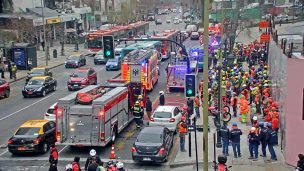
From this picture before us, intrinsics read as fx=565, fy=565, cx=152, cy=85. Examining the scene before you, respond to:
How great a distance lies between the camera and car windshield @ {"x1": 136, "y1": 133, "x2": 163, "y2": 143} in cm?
2248

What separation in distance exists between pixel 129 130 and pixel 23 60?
29.2 meters

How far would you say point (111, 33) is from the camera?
70.4 m

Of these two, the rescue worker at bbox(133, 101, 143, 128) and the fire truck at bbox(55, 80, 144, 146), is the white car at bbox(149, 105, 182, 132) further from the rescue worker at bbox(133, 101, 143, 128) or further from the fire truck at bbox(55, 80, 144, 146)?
the fire truck at bbox(55, 80, 144, 146)

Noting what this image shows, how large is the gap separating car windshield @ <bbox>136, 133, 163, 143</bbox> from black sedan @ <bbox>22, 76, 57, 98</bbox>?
59.1ft

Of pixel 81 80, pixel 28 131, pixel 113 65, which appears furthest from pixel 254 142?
pixel 113 65

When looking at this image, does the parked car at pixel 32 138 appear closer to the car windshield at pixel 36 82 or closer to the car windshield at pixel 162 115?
the car windshield at pixel 162 115

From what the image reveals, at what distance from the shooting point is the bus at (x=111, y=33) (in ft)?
226

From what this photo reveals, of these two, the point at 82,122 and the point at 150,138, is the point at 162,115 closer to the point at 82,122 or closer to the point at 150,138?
the point at 150,138

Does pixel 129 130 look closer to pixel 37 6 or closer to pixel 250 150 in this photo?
pixel 250 150

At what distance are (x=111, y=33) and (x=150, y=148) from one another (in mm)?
49418

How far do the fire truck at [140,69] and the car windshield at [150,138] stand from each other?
1301 cm

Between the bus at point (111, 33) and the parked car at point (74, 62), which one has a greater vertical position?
the bus at point (111, 33)

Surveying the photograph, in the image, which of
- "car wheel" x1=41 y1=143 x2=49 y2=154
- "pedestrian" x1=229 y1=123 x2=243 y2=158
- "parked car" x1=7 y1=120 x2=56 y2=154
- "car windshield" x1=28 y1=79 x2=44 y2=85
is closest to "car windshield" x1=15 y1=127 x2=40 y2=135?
"parked car" x1=7 y1=120 x2=56 y2=154

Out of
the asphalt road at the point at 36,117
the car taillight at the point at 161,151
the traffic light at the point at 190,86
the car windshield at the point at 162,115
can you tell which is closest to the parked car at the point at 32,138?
the asphalt road at the point at 36,117
